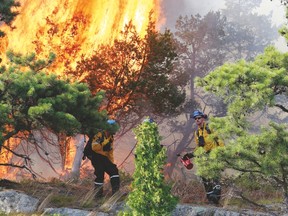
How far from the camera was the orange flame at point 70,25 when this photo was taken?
63.7ft

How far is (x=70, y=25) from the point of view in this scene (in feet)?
Result: 66.0

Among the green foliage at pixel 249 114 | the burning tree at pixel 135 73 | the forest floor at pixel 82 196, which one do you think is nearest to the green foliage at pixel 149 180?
the green foliage at pixel 249 114

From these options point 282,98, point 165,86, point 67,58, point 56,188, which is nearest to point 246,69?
point 56,188

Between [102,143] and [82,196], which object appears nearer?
[102,143]

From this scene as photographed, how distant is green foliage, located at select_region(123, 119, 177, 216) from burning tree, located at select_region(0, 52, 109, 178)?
2.66m

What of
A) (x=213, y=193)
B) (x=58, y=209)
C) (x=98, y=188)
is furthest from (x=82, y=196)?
(x=213, y=193)

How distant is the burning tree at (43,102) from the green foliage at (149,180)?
2663 millimetres

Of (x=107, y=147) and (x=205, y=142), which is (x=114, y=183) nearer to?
(x=107, y=147)

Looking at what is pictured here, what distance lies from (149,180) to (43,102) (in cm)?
365

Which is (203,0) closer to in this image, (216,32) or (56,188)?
(216,32)

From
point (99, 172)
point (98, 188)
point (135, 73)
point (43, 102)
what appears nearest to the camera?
point (43, 102)

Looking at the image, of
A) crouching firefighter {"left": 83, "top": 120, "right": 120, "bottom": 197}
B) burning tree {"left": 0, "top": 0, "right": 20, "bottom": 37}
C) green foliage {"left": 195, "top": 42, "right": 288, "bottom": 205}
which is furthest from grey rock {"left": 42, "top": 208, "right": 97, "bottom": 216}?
burning tree {"left": 0, "top": 0, "right": 20, "bottom": 37}

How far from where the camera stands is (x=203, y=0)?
45.2 meters

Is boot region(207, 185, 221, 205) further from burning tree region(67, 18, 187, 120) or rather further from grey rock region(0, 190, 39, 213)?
burning tree region(67, 18, 187, 120)
